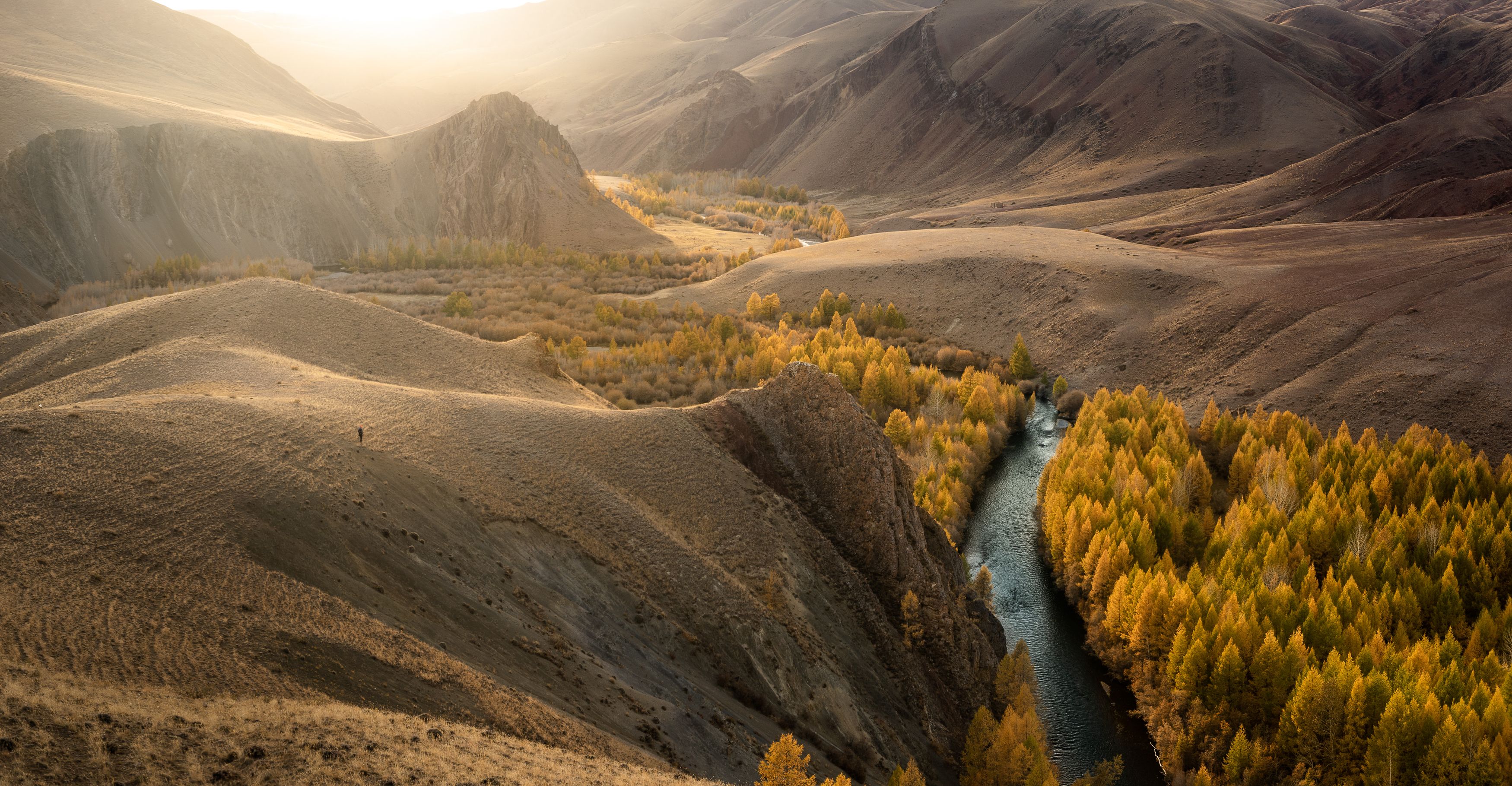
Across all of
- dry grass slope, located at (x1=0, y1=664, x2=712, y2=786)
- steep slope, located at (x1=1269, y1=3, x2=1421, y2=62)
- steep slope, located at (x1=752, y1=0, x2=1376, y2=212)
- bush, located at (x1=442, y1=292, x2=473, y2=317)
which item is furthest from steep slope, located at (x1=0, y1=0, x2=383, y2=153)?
steep slope, located at (x1=1269, y1=3, x2=1421, y2=62)

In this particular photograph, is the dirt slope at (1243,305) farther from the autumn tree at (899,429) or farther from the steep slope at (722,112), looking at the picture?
the steep slope at (722,112)

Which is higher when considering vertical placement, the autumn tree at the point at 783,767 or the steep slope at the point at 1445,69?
the steep slope at the point at 1445,69

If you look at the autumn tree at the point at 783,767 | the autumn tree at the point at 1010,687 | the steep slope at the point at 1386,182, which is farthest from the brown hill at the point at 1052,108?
the autumn tree at the point at 783,767

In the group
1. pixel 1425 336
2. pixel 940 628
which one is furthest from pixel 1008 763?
pixel 1425 336

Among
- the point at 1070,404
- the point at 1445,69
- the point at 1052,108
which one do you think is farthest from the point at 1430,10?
the point at 1070,404

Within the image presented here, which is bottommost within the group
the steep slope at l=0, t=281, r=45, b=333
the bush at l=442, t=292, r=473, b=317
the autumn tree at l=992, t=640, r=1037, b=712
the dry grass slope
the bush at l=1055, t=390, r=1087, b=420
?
the bush at l=1055, t=390, r=1087, b=420

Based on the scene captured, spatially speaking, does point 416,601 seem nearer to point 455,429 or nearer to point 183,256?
point 455,429

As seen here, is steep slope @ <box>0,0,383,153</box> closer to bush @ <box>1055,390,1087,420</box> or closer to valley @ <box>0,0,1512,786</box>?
valley @ <box>0,0,1512,786</box>
